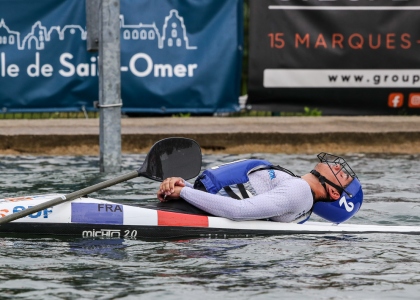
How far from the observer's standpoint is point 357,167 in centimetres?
1189

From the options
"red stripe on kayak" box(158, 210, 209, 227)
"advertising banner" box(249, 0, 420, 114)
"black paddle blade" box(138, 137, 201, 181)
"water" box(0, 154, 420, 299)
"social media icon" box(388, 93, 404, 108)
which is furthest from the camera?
"social media icon" box(388, 93, 404, 108)

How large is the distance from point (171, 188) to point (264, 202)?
670mm

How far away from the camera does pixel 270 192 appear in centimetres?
760

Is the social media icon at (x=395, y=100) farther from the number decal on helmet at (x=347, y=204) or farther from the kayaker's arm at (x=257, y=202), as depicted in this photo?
the kayaker's arm at (x=257, y=202)

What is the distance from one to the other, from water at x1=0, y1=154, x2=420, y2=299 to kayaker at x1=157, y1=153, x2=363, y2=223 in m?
0.20

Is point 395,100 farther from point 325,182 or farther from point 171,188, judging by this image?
point 171,188

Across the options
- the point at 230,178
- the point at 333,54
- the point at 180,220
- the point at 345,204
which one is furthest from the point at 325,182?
the point at 333,54

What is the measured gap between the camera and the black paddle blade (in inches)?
320

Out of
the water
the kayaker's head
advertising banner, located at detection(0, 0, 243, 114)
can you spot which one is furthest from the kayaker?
advertising banner, located at detection(0, 0, 243, 114)

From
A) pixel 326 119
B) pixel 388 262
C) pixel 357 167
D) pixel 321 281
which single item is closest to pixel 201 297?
pixel 321 281

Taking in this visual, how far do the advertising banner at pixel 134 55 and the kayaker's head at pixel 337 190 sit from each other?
6.21 m

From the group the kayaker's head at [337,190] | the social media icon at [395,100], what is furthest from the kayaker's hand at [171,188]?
the social media icon at [395,100]

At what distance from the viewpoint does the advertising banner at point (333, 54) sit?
1382cm

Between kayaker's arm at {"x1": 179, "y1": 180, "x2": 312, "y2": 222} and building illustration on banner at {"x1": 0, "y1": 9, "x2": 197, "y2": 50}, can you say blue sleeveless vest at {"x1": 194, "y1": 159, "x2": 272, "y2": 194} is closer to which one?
kayaker's arm at {"x1": 179, "y1": 180, "x2": 312, "y2": 222}
